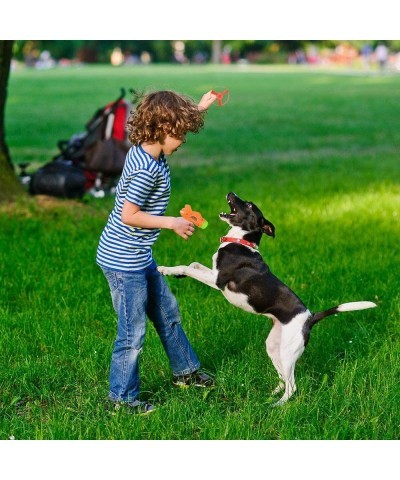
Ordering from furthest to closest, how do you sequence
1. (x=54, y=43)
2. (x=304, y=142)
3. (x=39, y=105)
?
(x=54, y=43)
(x=39, y=105)
(x=304, y=142)

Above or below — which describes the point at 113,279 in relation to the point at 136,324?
above

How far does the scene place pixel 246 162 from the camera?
44.6 feet

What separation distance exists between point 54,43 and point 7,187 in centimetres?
6754

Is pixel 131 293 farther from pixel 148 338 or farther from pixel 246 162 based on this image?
pixel 246 162

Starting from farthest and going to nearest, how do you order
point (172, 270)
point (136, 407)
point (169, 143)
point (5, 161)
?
1. point (5, 161)
2. point (172, 270)
3. point (136, 407)
4. point (169, 143)

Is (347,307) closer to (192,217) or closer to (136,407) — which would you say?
(192,217)

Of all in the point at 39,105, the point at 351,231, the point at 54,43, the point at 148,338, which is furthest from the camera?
the point at 54,43

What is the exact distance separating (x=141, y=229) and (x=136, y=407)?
0.96m

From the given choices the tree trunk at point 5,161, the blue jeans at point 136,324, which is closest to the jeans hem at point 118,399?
the blue jeans at point 136,324

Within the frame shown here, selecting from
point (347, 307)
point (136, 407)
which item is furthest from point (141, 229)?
point (347, 307)

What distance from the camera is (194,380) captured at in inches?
193

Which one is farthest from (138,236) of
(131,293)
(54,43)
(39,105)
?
(54,43)

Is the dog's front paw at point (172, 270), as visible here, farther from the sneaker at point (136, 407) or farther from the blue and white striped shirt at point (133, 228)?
the sneaker at point (136, 407)

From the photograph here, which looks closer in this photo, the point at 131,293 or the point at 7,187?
the point at 131,293
